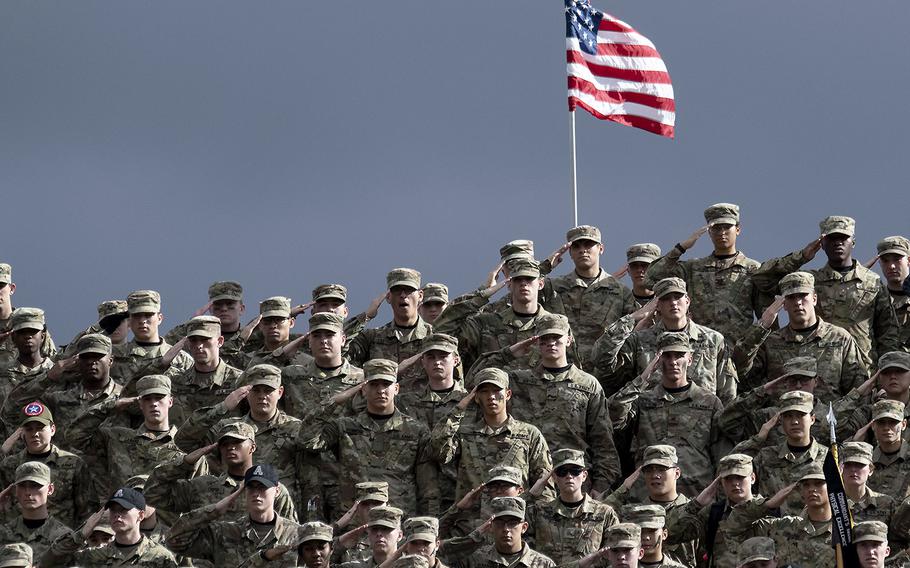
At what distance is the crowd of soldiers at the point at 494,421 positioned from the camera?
92.1 feet

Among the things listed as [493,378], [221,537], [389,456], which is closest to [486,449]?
[493,378]

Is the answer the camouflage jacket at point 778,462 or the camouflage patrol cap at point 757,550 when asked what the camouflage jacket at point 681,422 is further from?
the camouflage patrol cap at point 757,550

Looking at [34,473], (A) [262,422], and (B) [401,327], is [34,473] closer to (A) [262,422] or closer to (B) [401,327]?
(A) [262,422]

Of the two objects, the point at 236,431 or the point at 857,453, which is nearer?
the point at 857,453

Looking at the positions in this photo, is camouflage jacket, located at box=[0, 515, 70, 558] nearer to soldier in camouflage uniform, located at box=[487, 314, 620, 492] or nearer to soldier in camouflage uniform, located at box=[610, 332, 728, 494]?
soldier in camouflage uniform, located at box=[487, 314, 620, 492]

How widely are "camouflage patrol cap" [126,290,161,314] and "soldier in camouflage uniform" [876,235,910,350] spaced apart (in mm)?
7566

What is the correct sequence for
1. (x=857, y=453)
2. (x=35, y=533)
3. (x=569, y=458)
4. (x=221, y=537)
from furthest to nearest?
(x=35, y=533) → (x=221, y=537) → (x=569, y=458) → (x=857, y=453)

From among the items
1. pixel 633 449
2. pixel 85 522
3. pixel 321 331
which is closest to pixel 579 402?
pixel 633 449

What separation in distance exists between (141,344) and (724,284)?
6159 millimetres

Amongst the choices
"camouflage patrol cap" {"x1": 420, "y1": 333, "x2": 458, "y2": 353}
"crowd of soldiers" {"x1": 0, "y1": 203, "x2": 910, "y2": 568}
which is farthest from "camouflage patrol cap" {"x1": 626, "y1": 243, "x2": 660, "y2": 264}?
"camouflage patrol cap" {"x1": 420, "y1": 333, "x2": 458, "y2": 353}

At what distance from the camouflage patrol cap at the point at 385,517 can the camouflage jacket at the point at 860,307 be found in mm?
6061

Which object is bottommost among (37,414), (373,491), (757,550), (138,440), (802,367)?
(757,550)


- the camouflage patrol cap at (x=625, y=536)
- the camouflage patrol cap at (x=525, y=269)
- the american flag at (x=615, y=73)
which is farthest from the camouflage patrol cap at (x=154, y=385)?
the american flag at (x=615, y=73)

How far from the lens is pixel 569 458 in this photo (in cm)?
2806
